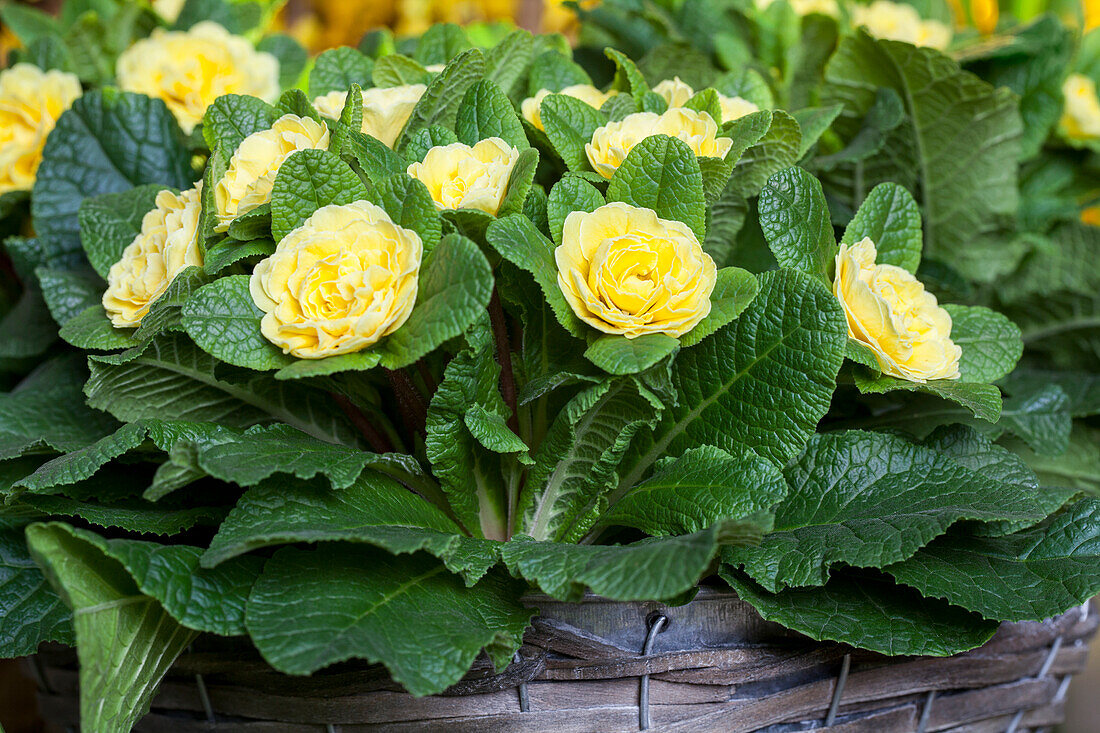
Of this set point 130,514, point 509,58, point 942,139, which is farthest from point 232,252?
point 942,139

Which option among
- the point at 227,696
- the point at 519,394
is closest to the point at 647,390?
the point at 519,394

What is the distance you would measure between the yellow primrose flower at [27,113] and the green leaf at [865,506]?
688mm

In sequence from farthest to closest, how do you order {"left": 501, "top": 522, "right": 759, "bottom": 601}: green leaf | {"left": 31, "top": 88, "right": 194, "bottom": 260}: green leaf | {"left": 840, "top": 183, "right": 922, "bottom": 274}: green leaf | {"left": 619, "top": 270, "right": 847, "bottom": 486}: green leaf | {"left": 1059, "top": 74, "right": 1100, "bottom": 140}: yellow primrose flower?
{"left": 1059, "top": 74, "right": 1100, "bottom": 140}: yellow primrose flower → {"left": 31, "top": 88, "right": 194, "bottom": 260}: green leaf → {"left": 840, "top": 183, "right": 922, "bottom": 274}: green leaf → {"left": 619, "top": 270, "right": 847, "bottom": 486}: green leaf → {"left": 501, "top": 522, "right": 759, "bottom": 601}: green leaf

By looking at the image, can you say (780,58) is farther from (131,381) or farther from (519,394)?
(131,381)

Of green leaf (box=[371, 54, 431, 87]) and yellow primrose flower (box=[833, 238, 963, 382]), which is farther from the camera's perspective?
green leaf (box=[371, 54, 431, 87])

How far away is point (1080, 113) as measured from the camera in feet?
2.93

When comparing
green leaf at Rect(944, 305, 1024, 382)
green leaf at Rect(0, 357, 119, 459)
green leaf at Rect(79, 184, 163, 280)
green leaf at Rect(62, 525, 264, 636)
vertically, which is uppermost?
green leaf at Rect(79, 184, 163, 280)

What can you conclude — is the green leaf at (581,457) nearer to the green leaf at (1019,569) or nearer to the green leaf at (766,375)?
the green leaf at (766,375)

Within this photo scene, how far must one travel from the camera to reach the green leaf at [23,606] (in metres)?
0.53

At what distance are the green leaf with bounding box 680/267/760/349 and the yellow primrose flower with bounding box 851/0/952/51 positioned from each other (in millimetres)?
585

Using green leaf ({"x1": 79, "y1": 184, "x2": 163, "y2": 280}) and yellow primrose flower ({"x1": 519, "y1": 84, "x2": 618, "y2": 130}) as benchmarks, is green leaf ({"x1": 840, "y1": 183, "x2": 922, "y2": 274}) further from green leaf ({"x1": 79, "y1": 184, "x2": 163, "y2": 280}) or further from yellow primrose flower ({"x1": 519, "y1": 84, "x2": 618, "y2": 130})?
green leaf ({"x1": 79, "y1": 184, "x2": 163, "y2": 280})

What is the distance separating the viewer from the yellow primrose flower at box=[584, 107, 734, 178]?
567mm

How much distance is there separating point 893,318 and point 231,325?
378 millimetres

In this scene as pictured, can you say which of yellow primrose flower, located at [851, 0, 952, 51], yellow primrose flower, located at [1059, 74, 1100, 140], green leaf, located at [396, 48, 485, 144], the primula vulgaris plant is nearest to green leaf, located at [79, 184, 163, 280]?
the primula vulgaris plant
